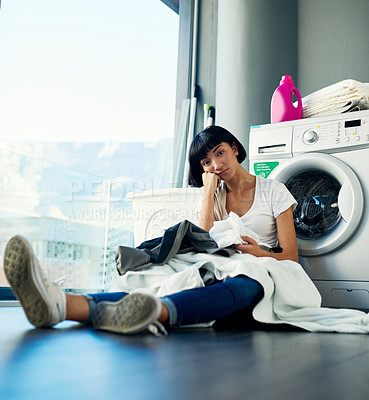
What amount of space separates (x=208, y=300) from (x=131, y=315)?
233 mm

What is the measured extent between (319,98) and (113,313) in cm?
166

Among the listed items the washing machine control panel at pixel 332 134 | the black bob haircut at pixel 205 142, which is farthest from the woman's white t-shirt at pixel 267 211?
the washing machine control panel at pixel 332 134

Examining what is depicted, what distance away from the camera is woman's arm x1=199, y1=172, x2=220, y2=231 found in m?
1.84

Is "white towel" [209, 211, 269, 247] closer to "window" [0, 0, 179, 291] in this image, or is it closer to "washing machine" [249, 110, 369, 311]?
"washing machine" [249, 110, 369, 311]

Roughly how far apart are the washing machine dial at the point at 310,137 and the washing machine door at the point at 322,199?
0.25 ft

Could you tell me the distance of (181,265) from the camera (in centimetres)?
145

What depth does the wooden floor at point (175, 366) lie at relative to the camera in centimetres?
60

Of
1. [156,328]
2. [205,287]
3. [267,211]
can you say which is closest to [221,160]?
[267,211]

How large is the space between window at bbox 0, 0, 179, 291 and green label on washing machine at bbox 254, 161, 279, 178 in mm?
993

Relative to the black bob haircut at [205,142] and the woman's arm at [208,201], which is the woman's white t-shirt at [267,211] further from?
the black bob haircut at [205,142]

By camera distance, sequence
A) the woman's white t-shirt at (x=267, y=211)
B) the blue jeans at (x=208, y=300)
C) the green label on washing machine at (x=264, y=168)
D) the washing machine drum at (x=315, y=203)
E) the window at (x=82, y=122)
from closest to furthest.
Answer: the blue jeans at (x=208, y=300) → the woman's white t-shirt at (x=267, y=211) → the washing machine drum at (x=315, y=203) → the green label on washing machine at (x=264, y=168) → the window at (x=82, y=122)

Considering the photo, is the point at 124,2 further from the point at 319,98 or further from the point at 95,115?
the point at 319,98

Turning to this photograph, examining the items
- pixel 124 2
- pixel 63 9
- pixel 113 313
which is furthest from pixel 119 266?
pixel 124 2

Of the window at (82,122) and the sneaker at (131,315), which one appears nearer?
the sneaker at (131,315)
